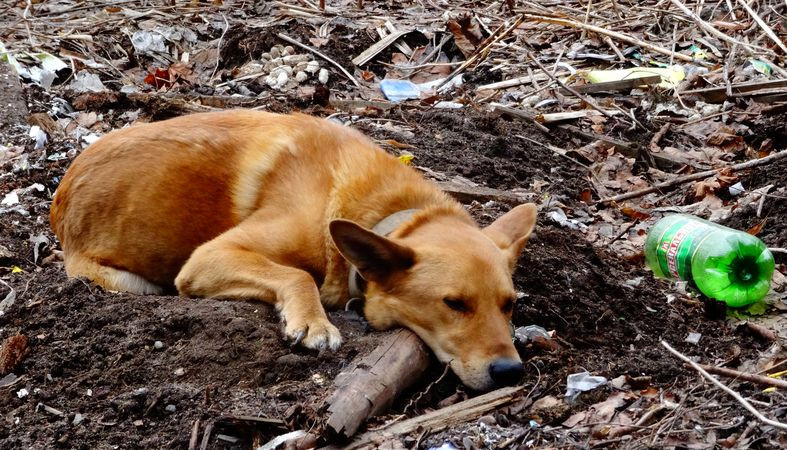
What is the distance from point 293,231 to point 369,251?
619 millimetres

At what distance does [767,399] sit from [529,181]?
353cm

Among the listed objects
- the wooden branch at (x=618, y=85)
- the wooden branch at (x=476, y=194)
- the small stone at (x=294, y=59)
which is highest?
the wooden branch at (x=476, y=194)

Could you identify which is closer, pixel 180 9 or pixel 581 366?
pixel 581 366

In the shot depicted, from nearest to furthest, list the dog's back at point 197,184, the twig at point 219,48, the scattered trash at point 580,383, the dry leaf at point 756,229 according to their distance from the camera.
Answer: the scattered trash at point 580,383 → the dog's back at point 197,184 → the dry leaf at point 756,229 → the twig at point 219,48

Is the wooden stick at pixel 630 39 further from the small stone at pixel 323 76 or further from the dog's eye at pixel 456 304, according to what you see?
the dog's eye at pixel 456 304

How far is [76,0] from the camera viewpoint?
11367 mm

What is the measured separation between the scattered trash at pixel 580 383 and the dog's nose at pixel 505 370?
0.21 meters

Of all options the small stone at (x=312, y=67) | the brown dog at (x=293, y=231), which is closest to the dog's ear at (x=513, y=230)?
the brown dog at (x=293, y=231)

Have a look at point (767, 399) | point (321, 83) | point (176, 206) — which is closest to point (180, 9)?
point (321, 83)

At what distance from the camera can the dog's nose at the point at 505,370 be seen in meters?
3.73

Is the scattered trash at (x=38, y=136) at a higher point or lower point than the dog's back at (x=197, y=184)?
lower

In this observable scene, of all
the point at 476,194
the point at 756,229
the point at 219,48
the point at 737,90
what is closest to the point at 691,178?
the point at 756,229

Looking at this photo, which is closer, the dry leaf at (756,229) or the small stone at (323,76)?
the dry leaf at (756,229)

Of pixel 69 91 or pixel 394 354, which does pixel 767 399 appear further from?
pixel 69 91
